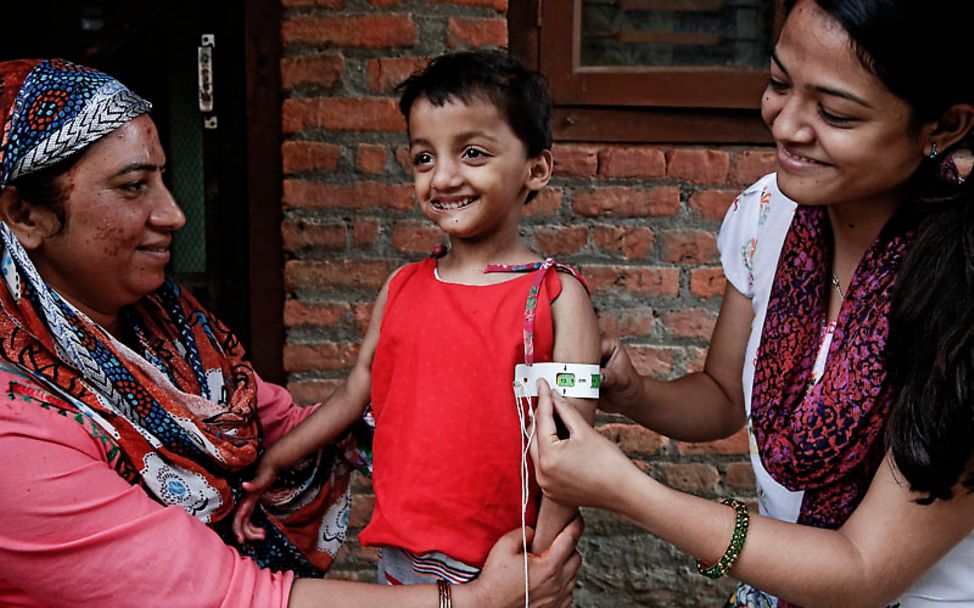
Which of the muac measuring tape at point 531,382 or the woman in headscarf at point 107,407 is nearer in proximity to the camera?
the woman in headscarf at point 107,407

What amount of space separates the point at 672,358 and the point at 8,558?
6.88 ft

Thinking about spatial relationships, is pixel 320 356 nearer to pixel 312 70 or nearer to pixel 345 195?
pixel 345 195

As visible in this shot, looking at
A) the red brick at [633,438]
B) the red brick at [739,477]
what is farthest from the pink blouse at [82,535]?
the red brick at [739,477]

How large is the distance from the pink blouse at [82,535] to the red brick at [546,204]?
169 cm

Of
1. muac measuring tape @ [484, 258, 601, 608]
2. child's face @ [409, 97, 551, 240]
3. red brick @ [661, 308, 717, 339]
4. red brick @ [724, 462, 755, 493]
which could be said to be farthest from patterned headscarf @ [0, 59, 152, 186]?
red brick @ [724, 462, 755, 493]

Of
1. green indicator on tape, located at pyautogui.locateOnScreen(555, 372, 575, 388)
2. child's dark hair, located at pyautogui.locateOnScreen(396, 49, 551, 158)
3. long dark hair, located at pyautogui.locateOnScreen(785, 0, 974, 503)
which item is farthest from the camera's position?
child's dark hair, located at pyautogui.locateOnScreen(396, 49, 551, 158)

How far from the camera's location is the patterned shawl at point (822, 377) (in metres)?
1.44

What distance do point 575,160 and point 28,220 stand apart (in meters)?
1.74

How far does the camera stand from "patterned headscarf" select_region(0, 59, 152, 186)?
1.51 m

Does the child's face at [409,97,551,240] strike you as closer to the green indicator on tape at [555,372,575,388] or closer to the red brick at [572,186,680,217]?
the green indicator on tape at [555,372,575,388]

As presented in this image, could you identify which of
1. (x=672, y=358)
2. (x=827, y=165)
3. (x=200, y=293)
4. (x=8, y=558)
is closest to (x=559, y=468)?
(x=827, y=165)

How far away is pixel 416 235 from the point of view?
2904 mm

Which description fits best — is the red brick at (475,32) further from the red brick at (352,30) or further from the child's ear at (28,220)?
the child's ear at (28,220)

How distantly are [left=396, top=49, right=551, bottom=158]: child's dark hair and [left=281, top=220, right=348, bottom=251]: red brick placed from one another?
3.81 ft
